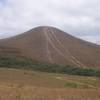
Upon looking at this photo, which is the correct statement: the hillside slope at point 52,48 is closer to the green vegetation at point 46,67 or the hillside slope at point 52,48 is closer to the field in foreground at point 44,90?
the green vegetation at point 46,67

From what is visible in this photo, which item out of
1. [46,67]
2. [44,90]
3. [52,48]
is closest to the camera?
[44,90]

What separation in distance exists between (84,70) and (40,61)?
13365mm

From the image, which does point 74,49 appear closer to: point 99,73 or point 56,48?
point 56,48

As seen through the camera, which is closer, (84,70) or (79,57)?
(84,70)

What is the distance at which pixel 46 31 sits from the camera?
4281 inches

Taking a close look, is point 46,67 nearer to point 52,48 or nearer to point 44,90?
point 52,48

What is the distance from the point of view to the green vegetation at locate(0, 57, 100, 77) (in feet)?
261

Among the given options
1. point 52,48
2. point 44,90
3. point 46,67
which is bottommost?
point 44,90

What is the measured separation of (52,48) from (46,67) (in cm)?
1805

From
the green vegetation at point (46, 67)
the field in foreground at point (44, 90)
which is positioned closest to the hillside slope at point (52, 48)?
the green vegetation at point (46, 67)

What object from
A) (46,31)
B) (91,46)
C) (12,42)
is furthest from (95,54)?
(12,42)

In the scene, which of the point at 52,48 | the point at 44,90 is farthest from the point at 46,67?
the point at 44,90

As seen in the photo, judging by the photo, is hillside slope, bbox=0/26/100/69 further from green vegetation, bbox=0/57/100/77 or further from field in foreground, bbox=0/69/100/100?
field in foreground, bbox=0/69/100/100

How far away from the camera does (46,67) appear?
3231 inches
